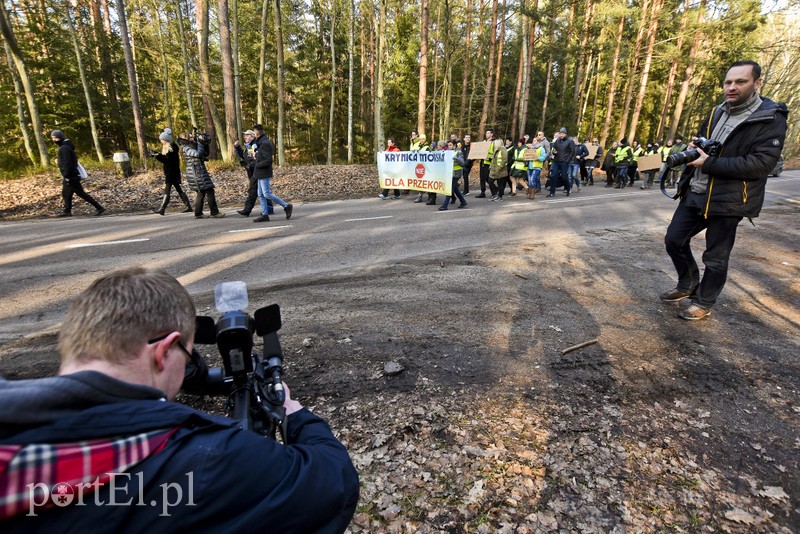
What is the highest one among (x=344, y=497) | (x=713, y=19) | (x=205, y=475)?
(x=713, y=19)

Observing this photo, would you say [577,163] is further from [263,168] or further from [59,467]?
[59,467]

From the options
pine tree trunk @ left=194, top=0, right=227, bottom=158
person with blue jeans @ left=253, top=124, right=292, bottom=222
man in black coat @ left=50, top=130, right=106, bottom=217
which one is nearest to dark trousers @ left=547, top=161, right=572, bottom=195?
person with blue jeans @ left=253, top=124, right=292, bottom=222

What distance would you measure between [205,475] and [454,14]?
29.7m

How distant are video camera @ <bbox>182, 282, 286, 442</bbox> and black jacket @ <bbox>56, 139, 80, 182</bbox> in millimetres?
10640

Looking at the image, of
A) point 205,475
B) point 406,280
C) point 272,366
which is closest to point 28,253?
point 406,280

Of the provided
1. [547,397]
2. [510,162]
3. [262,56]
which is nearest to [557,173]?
[510,162]

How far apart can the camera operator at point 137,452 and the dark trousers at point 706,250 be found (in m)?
3.98

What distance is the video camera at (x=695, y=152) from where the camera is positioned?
138 inches

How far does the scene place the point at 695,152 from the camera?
350 cm

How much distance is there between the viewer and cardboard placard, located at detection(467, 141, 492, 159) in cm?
1275

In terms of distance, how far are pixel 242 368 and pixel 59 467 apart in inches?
32.6

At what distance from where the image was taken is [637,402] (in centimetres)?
265

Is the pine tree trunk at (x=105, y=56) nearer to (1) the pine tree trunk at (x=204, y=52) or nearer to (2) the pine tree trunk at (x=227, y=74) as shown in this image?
(1) the pine tree trunk at (x=204, y=52)

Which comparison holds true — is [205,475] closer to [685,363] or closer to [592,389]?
[592,389]
